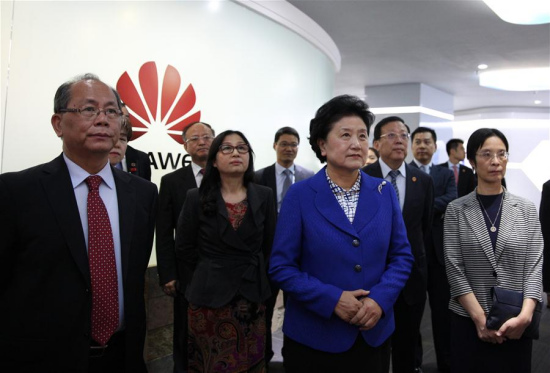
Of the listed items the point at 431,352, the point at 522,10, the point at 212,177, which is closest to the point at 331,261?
the point at 212,177

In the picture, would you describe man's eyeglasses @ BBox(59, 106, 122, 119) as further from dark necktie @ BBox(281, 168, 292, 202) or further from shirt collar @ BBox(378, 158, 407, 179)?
dark necktie @ BBox(281, 168, 292, 202)

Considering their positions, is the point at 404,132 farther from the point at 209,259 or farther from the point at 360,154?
the point at 209,259

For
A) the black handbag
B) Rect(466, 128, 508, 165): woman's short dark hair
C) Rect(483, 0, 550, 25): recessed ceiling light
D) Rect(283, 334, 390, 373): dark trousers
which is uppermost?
Rect(483, 0, 550, 25): recessed ceiling light

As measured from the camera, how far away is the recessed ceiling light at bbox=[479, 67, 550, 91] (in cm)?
962

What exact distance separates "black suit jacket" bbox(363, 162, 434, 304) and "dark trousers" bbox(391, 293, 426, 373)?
9cm

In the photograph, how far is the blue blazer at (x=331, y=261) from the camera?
5.39 feet

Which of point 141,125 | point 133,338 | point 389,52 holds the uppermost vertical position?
point 389,52

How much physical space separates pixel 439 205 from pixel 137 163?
2522 millimetres

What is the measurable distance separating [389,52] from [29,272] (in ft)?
24.9

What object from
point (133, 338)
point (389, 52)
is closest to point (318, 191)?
point (133, 338)

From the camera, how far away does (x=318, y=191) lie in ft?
5.88

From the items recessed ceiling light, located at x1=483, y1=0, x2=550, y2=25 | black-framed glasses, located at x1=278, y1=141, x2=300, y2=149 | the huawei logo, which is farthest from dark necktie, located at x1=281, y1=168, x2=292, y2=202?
recessed ceiling light, located at x1=483, y1=0, x2=550, y2=25

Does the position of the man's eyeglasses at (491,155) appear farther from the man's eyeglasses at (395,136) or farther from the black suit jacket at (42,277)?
the black suit jacket at (42,277)

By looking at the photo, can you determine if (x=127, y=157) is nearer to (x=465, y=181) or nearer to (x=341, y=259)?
(x=341, y=259)
